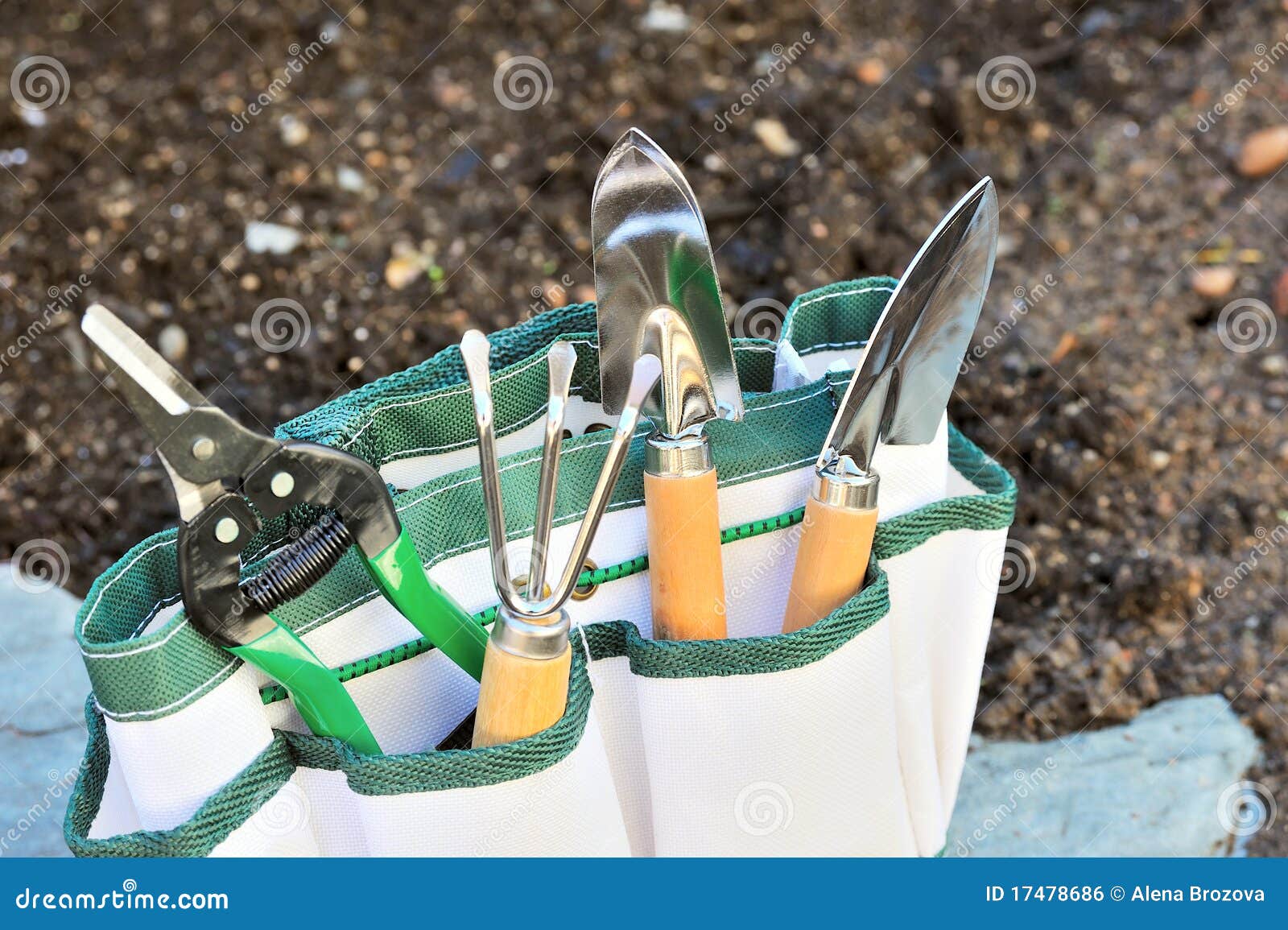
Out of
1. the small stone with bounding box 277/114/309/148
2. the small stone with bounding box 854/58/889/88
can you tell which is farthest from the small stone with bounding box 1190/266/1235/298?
the small stone with bounding box 277/114/309/148

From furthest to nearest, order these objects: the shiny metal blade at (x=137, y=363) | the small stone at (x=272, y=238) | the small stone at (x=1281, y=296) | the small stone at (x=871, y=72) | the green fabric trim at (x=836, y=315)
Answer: the small stone at (x=871, y=72), the small stone at (x=272, y=238), the small stone at (x=1281, y=296), the green fabric trim at (x=836, y=315), the shiny metal blade at (x=137, y=363)

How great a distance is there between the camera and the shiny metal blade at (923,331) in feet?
2.92

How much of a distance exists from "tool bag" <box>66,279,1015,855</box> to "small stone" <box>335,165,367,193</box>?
97 centimetres

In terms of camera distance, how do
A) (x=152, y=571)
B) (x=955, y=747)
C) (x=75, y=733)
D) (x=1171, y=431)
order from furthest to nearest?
(x=1171, y=431) → (x=75, y=733) → (x=955, y=747) → (x=152, y=571)

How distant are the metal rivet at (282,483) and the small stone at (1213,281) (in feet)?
4.62

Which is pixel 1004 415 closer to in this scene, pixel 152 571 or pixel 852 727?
pixel 852 727

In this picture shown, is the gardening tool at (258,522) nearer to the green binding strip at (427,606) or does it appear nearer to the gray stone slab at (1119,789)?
the green binding strip at (427,606)

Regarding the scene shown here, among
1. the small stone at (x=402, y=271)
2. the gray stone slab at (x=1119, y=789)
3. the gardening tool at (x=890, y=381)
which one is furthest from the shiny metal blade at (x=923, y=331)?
the small stone at (x=402, y=271)

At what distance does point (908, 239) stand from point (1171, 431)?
45cm

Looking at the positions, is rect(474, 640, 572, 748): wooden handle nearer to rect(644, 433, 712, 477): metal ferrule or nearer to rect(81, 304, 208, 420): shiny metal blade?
rect(644, 433, 712, 477): metal ferrule

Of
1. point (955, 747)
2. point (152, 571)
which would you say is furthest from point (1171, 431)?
point (152, 571)

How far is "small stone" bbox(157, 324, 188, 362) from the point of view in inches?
68.9

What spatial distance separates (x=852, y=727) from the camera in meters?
0.96

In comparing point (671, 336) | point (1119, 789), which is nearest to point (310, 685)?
point (671, 336)
